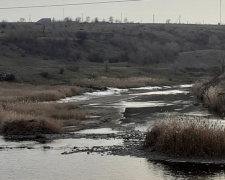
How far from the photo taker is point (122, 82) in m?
91.9

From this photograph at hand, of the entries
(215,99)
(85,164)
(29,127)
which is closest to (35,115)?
(29,127)

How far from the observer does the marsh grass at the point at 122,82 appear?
87812 mm

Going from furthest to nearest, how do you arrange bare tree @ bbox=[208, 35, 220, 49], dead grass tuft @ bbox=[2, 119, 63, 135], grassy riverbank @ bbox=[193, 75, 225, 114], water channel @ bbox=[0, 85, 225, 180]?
1. bare tree @ bbox=[208, 35, 220, 49]
2. grassy riverbank @ bbox=[193, 75, 225, 114]
3. dead grass tuft @ bbox=[2, 119, 63, 135]
4. water channel @ bbox=[0, 85, 225, 180]

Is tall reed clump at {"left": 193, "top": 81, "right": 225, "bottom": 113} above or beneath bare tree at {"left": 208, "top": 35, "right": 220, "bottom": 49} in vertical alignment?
beneath

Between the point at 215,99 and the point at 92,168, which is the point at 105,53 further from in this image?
the point at 92,168

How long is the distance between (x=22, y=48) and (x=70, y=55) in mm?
14056

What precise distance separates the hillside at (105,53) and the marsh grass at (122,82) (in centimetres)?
393

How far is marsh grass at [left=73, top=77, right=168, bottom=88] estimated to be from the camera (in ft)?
288

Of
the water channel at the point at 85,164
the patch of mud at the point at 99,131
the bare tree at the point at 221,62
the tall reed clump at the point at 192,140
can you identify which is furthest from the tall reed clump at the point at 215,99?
the bare tree at the point at 221,62

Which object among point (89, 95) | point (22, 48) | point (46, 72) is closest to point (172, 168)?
point (89, 95)

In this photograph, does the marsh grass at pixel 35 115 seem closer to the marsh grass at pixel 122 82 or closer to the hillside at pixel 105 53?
the hillside at pixel 105 53

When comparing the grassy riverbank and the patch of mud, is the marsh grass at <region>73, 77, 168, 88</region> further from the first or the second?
the patch of mud

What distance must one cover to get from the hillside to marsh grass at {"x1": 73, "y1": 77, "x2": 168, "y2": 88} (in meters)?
3.93

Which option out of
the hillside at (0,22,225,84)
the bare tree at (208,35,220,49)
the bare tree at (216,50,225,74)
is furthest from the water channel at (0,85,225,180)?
Result: the bare tree at (208,35,220,49)
